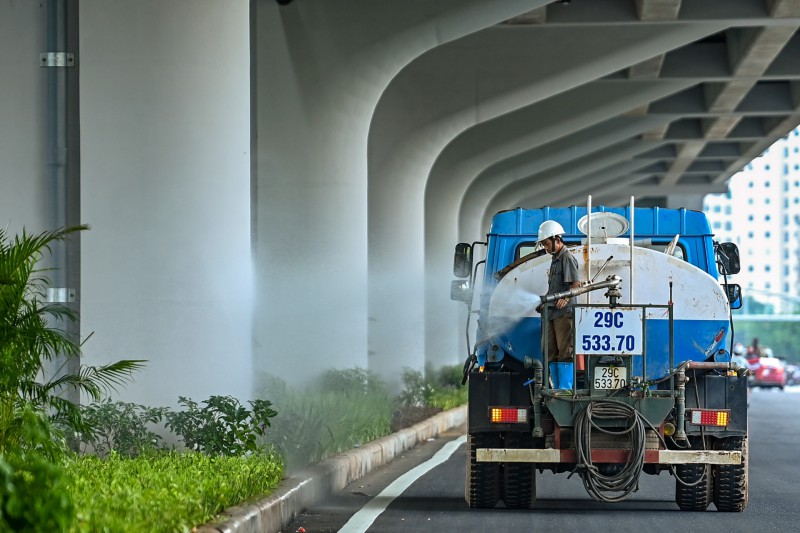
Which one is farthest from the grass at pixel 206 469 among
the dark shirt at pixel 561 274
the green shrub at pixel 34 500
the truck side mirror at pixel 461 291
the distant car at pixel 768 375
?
the distant car at pixel 768 375

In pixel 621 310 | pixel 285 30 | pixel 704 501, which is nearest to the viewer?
pixel 621 310

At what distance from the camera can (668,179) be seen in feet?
191

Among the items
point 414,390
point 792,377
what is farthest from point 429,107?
point 792,377

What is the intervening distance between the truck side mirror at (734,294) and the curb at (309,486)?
3812 mm

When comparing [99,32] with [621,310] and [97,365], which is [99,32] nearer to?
[97,365]

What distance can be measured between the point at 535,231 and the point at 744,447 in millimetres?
2920

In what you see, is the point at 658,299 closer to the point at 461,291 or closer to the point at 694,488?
the point at 694,488

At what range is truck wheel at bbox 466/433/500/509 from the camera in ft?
38.2

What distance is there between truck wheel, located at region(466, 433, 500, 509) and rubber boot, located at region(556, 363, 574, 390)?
68 cm

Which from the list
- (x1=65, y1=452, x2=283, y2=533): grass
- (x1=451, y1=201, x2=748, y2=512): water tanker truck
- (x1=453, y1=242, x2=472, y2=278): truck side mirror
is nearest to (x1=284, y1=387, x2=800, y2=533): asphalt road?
(x1=451, y1=201, x2=748, y2=512): water tanker truck

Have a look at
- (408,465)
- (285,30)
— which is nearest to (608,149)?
(285,30)

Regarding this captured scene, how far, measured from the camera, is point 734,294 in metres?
12.9

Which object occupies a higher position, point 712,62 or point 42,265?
point 712,62

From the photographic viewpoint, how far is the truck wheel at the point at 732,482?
453 inches
